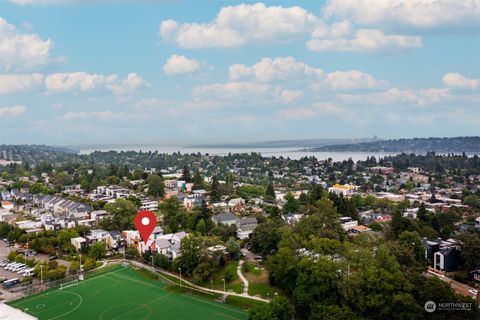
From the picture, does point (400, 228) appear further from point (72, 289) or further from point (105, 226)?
point (105, 226)

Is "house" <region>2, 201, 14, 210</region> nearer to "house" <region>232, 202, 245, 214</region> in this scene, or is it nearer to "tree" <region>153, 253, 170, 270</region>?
"house" <region>232, 202, 245, 214</region>

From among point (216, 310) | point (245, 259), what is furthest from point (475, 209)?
point (216, 310)

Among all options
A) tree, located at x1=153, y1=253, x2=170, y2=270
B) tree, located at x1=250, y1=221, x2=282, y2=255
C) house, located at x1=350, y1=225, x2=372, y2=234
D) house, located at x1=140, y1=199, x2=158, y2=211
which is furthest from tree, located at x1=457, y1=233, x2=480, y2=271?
house, located at x1=140, y1=199, x2=158, y2=211

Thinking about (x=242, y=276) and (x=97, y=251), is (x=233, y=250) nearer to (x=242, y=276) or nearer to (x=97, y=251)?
(x=242, y=276)

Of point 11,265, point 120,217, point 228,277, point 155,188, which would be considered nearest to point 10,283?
point 11,265

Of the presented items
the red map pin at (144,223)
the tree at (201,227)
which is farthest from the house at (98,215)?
the red map pin at (144,223)

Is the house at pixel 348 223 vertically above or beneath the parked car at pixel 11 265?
above

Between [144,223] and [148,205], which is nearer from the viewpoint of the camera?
[144,223]

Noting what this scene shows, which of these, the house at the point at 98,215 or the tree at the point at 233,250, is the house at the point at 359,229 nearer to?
the tree at the point at 233,250
